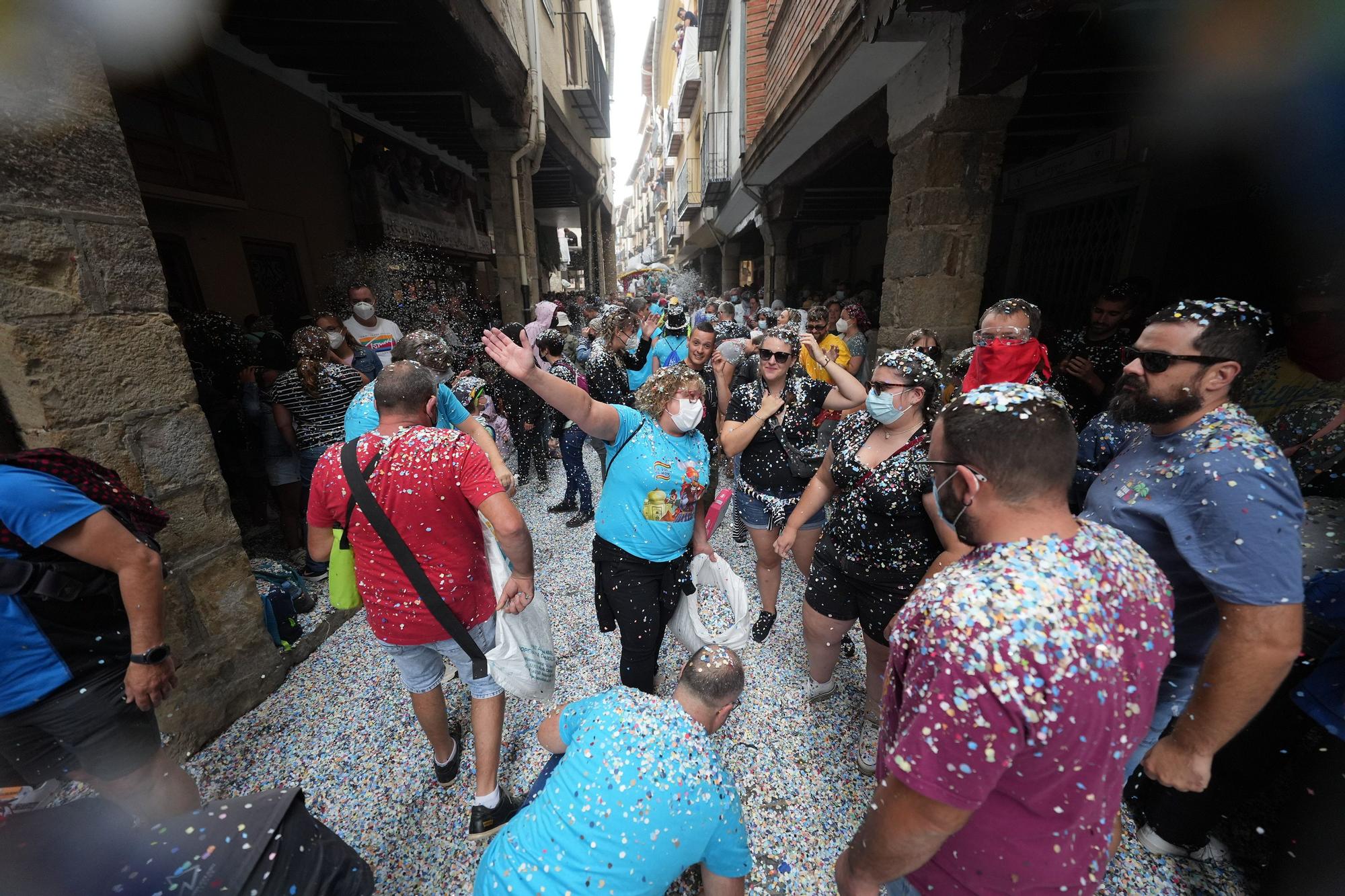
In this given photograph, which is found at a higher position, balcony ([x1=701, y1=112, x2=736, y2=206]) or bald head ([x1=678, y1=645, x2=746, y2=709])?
balcony ([x1=701, y1=112, x2=736, y2=206])

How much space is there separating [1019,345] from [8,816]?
13.8ft

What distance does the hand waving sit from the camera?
5.65ft

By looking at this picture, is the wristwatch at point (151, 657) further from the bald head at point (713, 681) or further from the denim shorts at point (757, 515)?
the denim shorts at point (757, 515)

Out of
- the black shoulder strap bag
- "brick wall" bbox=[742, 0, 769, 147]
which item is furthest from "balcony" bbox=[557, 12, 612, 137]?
the black shoulder strap bag

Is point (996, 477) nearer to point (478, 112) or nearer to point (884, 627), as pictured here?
point (884, 627)

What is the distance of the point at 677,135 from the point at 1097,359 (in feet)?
88.6

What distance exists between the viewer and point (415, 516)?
177 cm

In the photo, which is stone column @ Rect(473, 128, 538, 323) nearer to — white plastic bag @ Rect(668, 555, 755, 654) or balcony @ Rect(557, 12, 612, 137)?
balcony @ Rect(557, 12, 612, 137)

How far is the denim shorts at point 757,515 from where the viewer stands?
3014 millimetres

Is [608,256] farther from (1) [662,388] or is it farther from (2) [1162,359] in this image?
(2) [1162,359]

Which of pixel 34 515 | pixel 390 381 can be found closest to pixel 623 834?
pixel 390 381

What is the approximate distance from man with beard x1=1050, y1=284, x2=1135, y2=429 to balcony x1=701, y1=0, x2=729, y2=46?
13.8 meters

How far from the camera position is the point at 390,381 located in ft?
5.99

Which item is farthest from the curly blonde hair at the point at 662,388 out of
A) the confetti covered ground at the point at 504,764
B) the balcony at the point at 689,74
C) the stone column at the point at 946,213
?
the balcony at the point at 689,74
